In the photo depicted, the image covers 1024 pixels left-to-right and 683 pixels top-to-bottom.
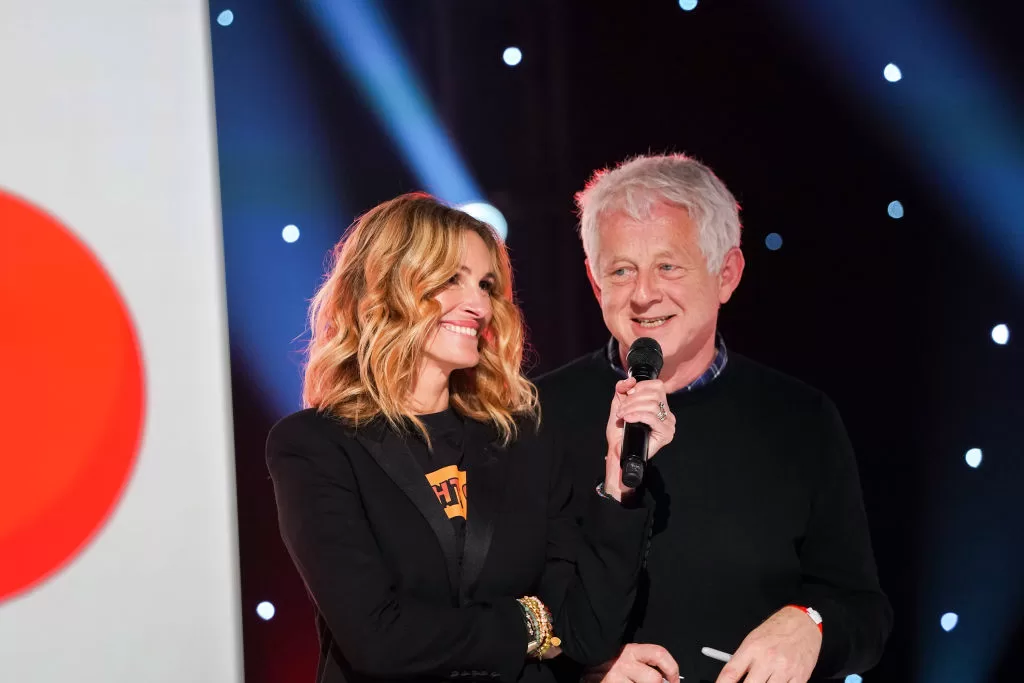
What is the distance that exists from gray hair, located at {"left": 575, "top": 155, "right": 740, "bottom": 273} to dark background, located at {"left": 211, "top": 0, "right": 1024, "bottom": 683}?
71 mm

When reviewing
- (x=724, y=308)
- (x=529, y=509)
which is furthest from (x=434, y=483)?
(x=724, y=308)

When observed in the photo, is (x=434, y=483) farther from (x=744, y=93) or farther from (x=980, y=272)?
(x=980, y=272)

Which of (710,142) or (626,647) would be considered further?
(710,142)

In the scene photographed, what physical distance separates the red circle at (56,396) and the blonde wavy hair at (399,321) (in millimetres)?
989

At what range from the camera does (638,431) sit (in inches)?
81.4

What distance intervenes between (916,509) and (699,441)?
0.79 metres

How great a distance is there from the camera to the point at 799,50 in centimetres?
288

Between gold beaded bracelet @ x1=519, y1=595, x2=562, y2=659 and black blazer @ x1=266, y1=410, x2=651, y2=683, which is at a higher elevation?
black blazer @ x1=266, y1=410, x2=651, y2=683

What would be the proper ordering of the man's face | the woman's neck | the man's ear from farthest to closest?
the man's ear, the man's face, the woman's neck

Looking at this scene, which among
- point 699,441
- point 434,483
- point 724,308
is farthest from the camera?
point 724,308

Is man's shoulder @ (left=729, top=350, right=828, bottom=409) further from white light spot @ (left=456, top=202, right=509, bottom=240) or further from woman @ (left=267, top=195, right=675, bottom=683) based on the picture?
white light spot @ (left=456, top=202, right=509, bottom=240)

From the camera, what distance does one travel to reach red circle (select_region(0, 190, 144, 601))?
2844 millimetres

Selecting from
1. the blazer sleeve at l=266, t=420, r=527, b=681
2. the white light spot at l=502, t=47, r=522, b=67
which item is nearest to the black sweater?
the blazer sleeve at l=266, t=420, r=527, b=681

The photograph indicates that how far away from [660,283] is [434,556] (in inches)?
40.7
